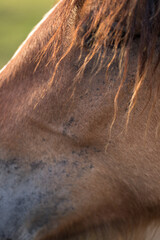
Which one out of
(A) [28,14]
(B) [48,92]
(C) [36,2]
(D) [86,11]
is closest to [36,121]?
(B) [48,92]

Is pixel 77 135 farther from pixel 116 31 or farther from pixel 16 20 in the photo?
pixel 16 20

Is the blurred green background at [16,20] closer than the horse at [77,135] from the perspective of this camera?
No

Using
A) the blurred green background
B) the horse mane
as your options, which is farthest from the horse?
the blurred green background

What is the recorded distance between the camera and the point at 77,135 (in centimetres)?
114

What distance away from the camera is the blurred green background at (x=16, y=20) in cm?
564

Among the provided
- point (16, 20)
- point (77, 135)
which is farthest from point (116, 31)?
point (16, 20)

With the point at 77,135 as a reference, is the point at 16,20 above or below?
above

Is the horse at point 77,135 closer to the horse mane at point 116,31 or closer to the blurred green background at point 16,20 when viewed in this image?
the horse mane at point 116,31

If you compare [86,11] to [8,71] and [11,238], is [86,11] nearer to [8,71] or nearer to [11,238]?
[8,71]

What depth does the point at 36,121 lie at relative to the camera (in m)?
1.17

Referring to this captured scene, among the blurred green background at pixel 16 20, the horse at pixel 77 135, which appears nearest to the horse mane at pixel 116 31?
the horse at pixel 77 135

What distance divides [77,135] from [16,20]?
5.98 meters

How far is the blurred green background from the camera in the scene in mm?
5645

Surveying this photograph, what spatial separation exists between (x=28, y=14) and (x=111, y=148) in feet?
20.4
